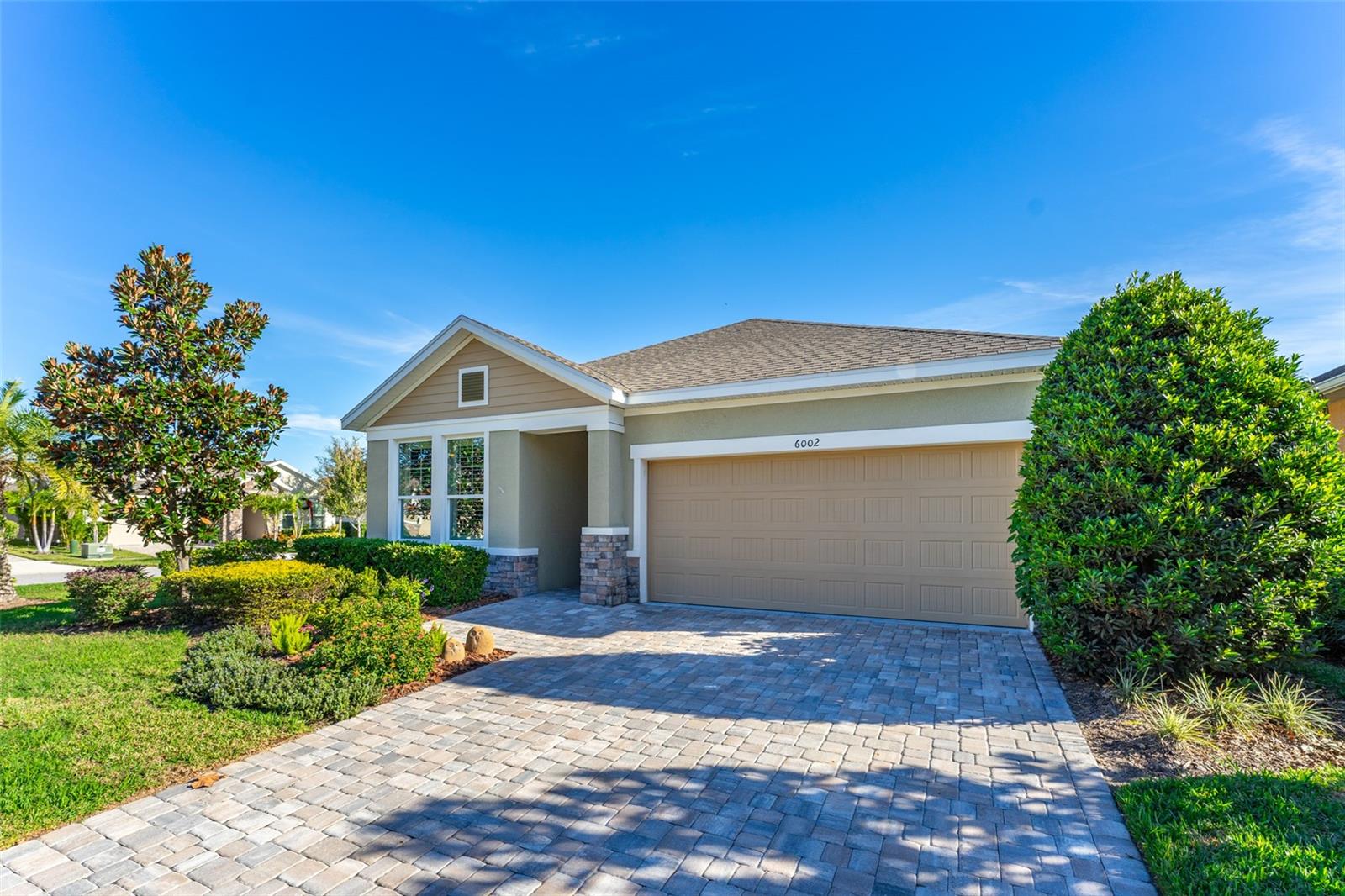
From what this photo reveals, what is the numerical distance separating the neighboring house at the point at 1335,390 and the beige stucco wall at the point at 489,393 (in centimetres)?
1059

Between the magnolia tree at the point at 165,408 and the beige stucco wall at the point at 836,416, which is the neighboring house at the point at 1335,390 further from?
the magnolia tree at the point at 165,408

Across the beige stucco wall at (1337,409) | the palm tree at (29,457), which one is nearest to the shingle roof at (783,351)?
the beige stucco wall at (1337,409)

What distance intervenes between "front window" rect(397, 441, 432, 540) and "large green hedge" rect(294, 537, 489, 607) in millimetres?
853

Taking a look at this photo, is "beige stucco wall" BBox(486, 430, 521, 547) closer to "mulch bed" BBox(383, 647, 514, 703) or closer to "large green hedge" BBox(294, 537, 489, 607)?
"large green hedge" BBox(294, 537, 489, 607)

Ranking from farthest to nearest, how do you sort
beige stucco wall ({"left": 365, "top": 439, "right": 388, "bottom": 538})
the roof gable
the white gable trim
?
beige stucco wall ({"left": 365, "top": 439, "right": 388, "bottom": 538}) < the white gable trim < the roof gable

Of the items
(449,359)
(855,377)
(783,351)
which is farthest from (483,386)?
(855,377)

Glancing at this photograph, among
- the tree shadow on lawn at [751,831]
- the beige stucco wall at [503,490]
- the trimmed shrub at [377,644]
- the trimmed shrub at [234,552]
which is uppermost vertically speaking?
the beige stucco wall at [503,490]

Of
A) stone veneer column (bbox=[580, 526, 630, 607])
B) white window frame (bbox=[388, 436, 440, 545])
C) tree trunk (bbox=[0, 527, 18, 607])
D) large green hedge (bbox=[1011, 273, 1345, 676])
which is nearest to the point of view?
large green hedge (bbox=[1011, 273, 1345, 676])

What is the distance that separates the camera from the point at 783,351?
11008mm

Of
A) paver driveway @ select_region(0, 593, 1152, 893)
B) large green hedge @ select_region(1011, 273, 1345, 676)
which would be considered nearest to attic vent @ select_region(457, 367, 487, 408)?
paver driveway @ select_region(0, 593, 1152, 893)

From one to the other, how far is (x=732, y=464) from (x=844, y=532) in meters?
2.06

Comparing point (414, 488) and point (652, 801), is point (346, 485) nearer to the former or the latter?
point (414, 488)

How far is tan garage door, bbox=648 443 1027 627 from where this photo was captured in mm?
8312

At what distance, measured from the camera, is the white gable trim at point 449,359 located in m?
10.2
